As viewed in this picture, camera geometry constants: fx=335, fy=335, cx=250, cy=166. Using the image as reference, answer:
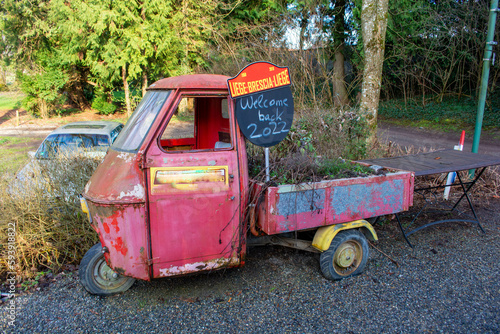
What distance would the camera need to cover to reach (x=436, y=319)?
3.18 meters

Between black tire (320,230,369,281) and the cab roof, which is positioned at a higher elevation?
the cab roof

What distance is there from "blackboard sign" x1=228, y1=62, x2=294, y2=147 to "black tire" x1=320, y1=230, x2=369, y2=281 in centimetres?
138

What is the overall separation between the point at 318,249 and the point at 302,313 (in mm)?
704

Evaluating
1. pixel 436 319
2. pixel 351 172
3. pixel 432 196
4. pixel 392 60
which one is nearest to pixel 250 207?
pixel 351 172

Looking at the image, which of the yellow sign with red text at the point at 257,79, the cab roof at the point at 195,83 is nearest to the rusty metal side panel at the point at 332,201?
the yellow sign with red text at the point at 257,79

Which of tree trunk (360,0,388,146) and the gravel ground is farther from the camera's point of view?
tree trunk (360,0,388,146)

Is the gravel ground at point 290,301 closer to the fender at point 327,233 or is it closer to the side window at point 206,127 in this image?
the fender at point 327,233

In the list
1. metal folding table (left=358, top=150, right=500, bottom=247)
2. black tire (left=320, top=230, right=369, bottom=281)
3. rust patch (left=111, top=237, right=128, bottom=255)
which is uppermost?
metal folding table (left=358, top=150, right=500, bottom=247)

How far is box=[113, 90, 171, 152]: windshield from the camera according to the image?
3.14m

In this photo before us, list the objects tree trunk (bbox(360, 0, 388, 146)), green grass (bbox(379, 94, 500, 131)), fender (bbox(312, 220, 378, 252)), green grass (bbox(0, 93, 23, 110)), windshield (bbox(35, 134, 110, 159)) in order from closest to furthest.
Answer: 1. fender (bbox(312, 220, 378, 252))
2. windshield (bbox(35, 134, 110, 159))
3. tree trunk (bbox(360, 0, 388, 146))
4. green grass (bbox(379, 94, 500, 131))
5. green grass (bbox(0, 93, 23, 110))

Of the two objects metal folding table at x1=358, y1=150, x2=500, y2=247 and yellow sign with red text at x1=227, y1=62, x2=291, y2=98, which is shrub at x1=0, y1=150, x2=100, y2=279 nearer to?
yellow sign with red text at x1=227, y1=62, x2=291, y2=98

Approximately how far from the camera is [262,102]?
134 inches

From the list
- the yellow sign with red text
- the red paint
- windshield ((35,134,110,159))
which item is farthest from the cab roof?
windshield ((35,134,110,159))

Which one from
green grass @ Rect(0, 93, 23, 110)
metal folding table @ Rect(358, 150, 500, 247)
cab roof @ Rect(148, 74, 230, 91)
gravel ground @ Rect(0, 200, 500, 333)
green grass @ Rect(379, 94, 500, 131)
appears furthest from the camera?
green grass @ Rect(0, 93, 23, 110)
